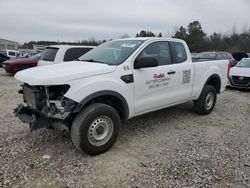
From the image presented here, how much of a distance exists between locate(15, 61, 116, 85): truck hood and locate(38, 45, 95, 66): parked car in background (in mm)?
5414

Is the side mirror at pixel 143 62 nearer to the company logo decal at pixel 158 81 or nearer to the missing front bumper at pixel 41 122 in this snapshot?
the company logo decal at pixel 158 81

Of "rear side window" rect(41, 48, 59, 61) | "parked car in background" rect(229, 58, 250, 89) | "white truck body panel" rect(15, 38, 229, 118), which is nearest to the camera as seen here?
"white truck body panel" rect(15, 38, 229, 118)

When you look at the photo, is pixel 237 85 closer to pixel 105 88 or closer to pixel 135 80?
pixel 135 80

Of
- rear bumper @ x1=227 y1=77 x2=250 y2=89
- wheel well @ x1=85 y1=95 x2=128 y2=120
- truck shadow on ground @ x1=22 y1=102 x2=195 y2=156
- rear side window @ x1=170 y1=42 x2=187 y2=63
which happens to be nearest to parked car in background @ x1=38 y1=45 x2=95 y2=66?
truck shadow on ground @ x1=22 y1=102 x2=195 y2=156

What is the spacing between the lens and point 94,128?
4.04 metres

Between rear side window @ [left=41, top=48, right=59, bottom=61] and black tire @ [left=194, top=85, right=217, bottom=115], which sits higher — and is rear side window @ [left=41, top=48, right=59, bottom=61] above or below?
above

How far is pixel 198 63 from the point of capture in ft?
19.8

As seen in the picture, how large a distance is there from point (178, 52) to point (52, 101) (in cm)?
302

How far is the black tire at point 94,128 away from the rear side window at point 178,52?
2.07 m

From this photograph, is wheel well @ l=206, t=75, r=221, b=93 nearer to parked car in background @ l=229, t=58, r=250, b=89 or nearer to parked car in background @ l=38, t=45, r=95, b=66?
parked car in background @ l=229, t=58, r=250, b=89

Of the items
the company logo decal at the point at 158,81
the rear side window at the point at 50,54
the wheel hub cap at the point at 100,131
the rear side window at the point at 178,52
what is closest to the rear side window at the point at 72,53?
the rear side window at the point at 50,54

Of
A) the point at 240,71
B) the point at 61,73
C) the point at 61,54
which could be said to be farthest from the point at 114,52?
the point at 240,71

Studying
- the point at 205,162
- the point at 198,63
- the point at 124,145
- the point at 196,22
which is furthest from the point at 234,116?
the point at 196,22

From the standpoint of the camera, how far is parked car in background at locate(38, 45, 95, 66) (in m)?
9.64
